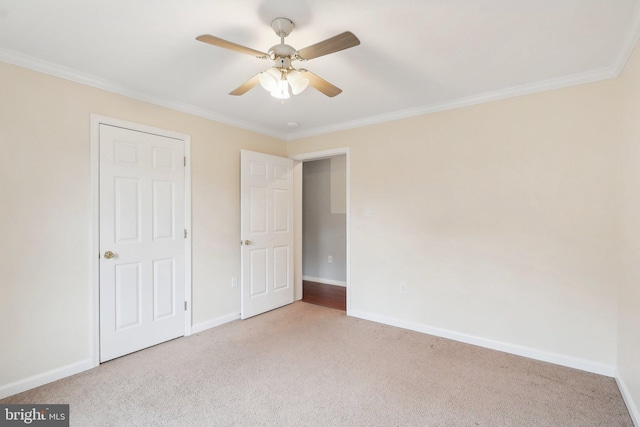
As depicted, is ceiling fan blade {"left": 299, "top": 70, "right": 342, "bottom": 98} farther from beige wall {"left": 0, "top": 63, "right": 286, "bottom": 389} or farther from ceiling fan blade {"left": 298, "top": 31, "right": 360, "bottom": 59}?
beige wall {"left": 0, "top": 63, "right": 286, "bottom": 389}

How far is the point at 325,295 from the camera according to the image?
479cm

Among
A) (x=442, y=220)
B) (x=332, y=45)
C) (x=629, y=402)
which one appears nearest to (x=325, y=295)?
(x=442, y=220)

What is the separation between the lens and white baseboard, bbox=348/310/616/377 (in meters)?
2.42

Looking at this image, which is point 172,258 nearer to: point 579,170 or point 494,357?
point 494,357

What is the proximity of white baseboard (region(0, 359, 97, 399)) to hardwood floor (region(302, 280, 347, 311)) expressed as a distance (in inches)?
103

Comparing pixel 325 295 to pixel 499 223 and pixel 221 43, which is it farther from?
pixel 221 43

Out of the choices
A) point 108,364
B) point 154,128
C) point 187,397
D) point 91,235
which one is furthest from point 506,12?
point 108,364

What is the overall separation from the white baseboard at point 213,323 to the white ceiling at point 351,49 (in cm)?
230

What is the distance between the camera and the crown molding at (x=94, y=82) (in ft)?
7.06

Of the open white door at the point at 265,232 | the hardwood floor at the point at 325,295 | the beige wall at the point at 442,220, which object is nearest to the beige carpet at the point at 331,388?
the beige wall at the point at 442,220

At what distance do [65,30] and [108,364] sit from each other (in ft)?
8.17

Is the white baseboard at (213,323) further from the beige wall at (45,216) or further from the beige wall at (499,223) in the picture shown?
the beige wall at (499,223)

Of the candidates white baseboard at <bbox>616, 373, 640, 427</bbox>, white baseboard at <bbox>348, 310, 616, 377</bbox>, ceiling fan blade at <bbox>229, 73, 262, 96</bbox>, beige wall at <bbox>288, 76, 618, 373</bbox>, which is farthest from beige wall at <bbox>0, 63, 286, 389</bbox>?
white baseboard at <bbox>616, 373, 640, 427</bbox>

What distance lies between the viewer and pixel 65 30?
74.2 inches
